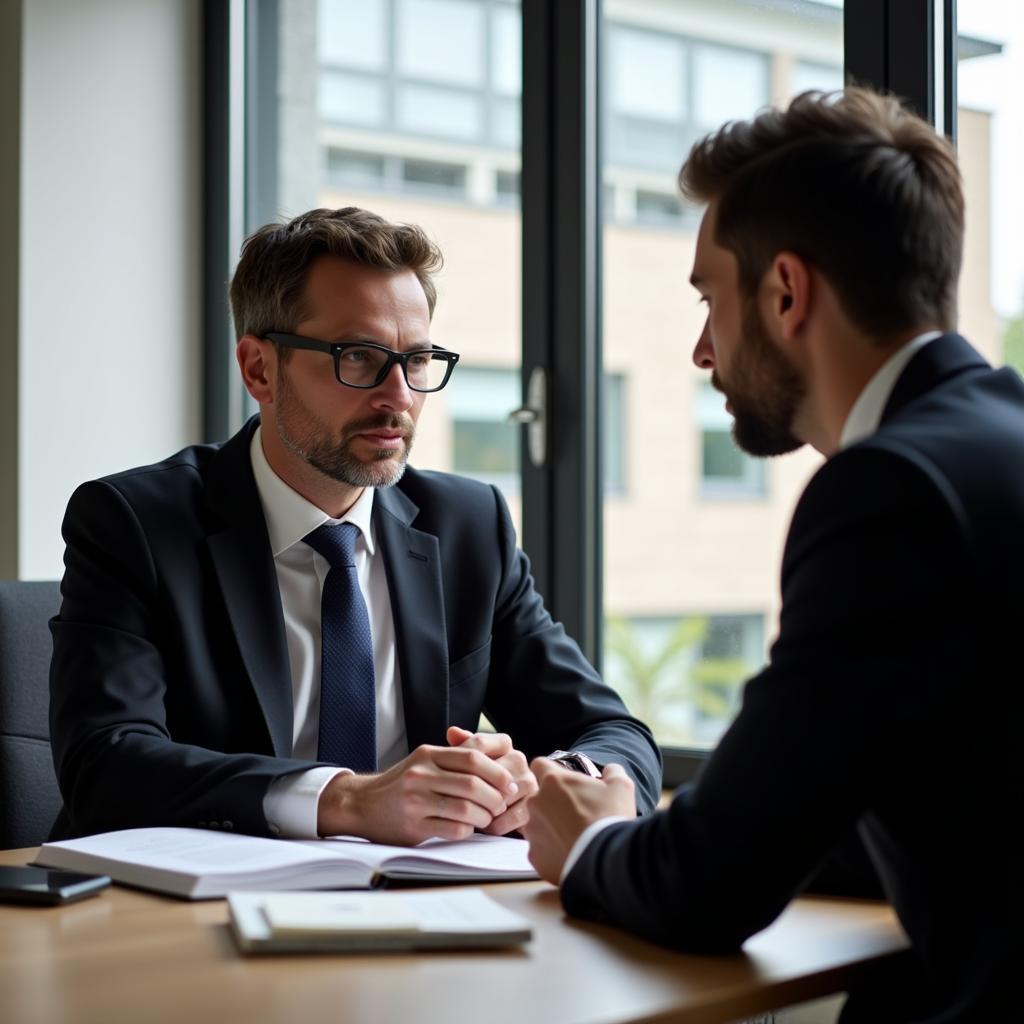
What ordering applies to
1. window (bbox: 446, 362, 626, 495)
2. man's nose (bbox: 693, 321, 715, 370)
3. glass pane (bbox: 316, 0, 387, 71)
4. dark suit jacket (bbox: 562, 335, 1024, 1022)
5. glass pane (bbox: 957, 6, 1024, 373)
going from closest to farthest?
1. dark suit jacket (bbox: 562, 335, 1024, 1022)
2. man's nose (bbox: 693, 321, 715, 370)
3. glass pane (bbox: 957, 6, 1024, 373)
4. window (bbox: 446, 362, 626, 495)
5. glass pane (bbox: 316, 0, 387, 71)

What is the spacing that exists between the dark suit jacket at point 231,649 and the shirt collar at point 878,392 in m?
0.70

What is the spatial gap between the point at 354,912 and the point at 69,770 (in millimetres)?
689

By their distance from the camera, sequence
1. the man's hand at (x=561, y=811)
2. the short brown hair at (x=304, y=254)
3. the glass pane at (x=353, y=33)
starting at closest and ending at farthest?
the man's hand at (x=561, y=811) → the short brown hair at (x=304, y=254) → the glass pane at (x=353, y=33)

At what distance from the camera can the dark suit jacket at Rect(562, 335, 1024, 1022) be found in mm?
1034

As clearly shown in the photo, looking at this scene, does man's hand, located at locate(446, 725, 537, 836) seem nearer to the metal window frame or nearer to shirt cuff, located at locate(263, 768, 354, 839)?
shirt cuff, located at locate(263, 768, 354, 839)

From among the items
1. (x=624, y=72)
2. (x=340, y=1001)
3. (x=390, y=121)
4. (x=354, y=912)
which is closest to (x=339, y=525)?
(x=354, y=912)

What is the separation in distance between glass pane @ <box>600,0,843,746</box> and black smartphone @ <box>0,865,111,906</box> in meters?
1.51

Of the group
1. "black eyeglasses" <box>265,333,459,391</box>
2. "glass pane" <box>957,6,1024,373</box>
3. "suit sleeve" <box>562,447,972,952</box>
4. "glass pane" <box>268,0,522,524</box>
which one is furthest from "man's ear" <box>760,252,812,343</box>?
"glass pane" <box>268,0,522,524</box>

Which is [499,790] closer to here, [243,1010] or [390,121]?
[243,1010]

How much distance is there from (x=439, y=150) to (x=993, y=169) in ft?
5.31

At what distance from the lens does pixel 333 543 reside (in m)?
2.05

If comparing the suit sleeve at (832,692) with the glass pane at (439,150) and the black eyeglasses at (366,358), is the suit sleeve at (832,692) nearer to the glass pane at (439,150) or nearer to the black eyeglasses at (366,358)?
the black eyeglasses at (366,358)

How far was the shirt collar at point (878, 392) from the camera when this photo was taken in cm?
126

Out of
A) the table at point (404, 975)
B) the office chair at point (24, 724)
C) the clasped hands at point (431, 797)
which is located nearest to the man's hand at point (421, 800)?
the clasped hands at point (431, 797)
